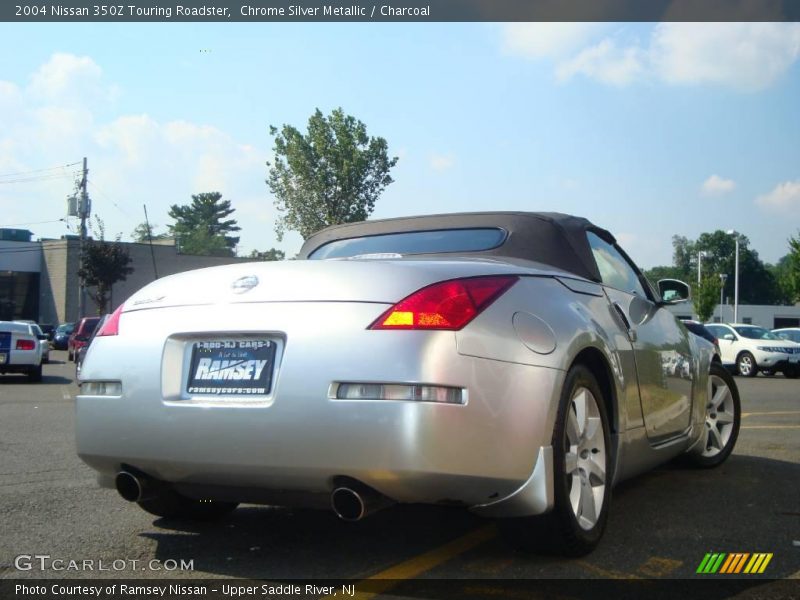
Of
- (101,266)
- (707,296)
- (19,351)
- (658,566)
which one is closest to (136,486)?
(658,566)

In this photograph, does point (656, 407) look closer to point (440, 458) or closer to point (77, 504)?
point (440, 458)

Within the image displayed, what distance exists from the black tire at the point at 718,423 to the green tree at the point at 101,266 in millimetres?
48252

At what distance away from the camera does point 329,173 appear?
59.5 m

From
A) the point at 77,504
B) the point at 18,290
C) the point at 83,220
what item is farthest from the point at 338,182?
the point at 77,504

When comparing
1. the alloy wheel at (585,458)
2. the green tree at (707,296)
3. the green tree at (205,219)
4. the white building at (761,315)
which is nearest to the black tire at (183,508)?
the alloy wheel at (585,458)

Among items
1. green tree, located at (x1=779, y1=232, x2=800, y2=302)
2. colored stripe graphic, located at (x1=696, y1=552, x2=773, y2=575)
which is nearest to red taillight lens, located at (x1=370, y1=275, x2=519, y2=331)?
colored stripe graphic, located at (x1=696, y1=552, x2=773, y2=575)

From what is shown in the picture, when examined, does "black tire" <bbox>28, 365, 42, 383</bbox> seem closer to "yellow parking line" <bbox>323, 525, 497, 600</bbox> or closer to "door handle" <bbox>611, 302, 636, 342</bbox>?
"yellow parking line" <bbox>323, 525, 497, 600</bbox>

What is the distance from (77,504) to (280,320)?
7.12ft

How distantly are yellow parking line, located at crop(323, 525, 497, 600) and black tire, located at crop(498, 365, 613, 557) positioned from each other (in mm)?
316

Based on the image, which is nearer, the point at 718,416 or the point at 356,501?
the point at 356,501

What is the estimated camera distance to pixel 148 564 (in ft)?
11.8

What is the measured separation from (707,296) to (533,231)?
60.8m

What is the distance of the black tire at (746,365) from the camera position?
23547 millimetres

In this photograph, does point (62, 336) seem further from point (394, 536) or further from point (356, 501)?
point (356, 501)
